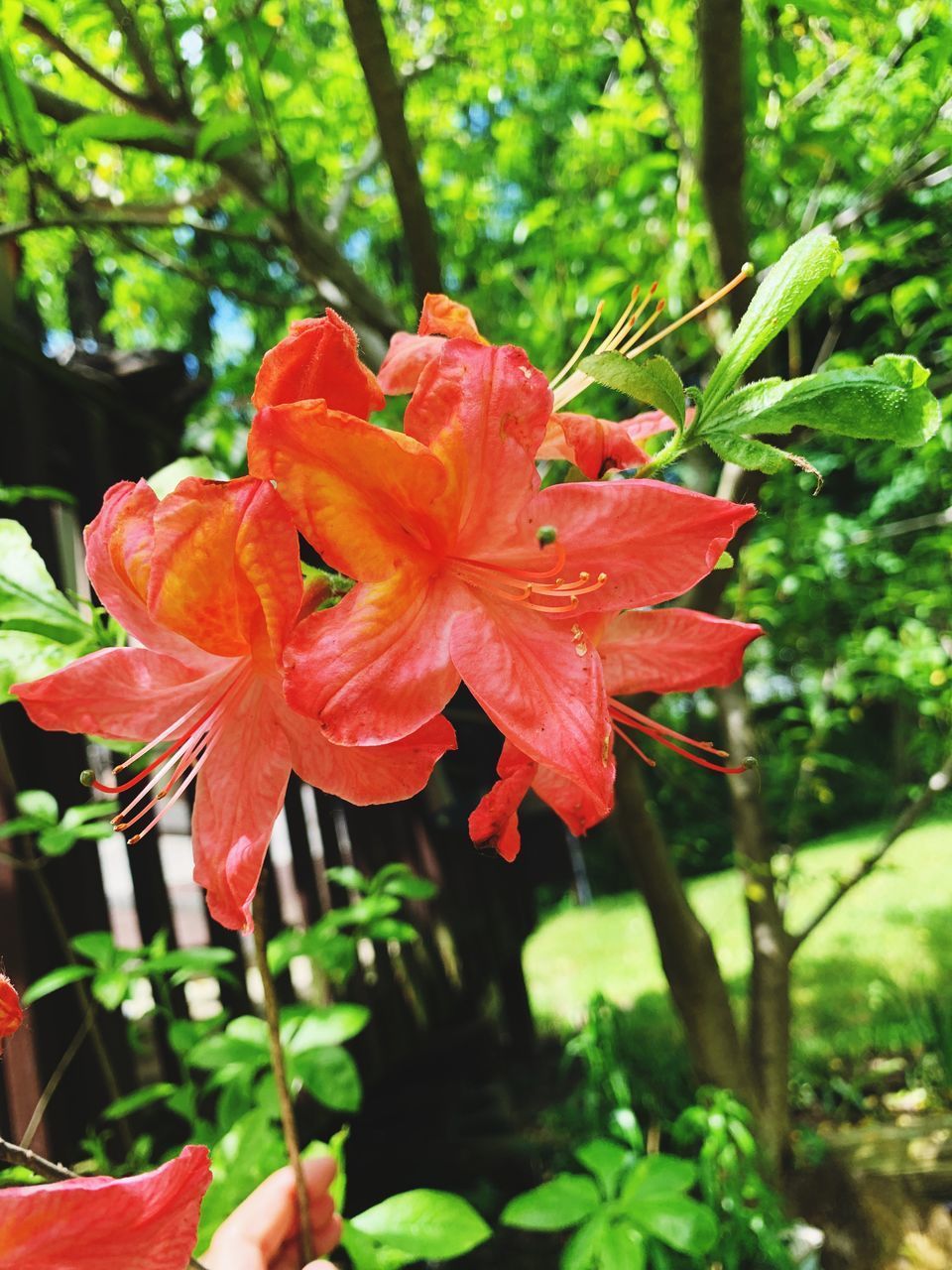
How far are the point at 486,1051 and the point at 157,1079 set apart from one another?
225 centimetres

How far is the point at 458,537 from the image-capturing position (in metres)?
0.48

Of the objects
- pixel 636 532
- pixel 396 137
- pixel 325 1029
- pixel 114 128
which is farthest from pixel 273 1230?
pixel 396 137

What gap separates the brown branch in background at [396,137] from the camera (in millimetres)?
1189

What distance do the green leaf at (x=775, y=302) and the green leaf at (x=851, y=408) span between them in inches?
0.8

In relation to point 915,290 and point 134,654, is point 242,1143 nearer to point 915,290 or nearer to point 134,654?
point 134,654

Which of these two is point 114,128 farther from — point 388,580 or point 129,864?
point 129,864

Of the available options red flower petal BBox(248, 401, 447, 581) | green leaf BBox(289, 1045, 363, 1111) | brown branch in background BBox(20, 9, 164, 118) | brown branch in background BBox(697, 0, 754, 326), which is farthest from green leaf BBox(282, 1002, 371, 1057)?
brown branch in background BBox(20, 9, 164, 118)

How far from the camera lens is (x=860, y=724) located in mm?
8461

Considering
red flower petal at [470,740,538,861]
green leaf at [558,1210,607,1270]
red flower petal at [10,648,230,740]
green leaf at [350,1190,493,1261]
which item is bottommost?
green leaf at [558,1210,607,1270]

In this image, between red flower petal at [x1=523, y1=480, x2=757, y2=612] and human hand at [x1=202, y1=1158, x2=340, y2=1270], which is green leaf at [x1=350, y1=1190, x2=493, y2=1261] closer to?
human hand at [x1=202, y1=1158, x2=340, y2=1270]

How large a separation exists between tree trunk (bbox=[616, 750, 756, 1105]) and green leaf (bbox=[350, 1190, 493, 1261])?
98cm

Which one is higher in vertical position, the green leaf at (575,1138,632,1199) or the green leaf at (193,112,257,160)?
the green leaf at (193,112,257,160)

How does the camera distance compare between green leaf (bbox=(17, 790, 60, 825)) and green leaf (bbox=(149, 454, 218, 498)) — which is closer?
green leaf (bbox=(149, 454, 218, 498))

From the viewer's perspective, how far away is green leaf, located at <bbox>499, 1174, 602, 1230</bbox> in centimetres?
123
